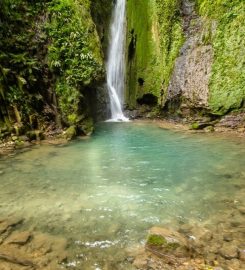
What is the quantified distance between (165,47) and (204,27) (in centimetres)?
247

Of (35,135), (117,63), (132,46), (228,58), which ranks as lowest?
(35,135)

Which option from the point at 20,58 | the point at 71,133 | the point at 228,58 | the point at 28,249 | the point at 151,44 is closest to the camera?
the point at 28,249

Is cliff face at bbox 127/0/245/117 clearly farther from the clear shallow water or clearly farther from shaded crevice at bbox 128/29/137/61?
the clear shallow water

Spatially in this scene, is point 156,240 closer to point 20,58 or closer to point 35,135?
point 35,135

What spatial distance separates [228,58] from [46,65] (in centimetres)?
754

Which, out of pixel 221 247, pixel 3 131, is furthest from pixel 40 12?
pixel 221 247

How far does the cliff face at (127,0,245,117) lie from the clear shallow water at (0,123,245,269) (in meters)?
3.84

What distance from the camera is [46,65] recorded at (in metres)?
11.5

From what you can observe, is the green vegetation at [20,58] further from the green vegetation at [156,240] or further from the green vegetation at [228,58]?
the green vegetation at [156,240]

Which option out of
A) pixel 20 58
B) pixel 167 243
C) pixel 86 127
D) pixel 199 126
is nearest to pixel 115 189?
pixel 167 243

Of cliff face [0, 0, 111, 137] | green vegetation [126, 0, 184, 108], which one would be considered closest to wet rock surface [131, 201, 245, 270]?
cliff face [0, 0, 111, 137]

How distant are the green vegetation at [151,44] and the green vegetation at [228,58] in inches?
97.0

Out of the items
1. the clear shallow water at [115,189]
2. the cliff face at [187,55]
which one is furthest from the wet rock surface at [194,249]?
the cliff face at [187,55]

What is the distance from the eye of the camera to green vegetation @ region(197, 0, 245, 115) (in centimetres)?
1248
